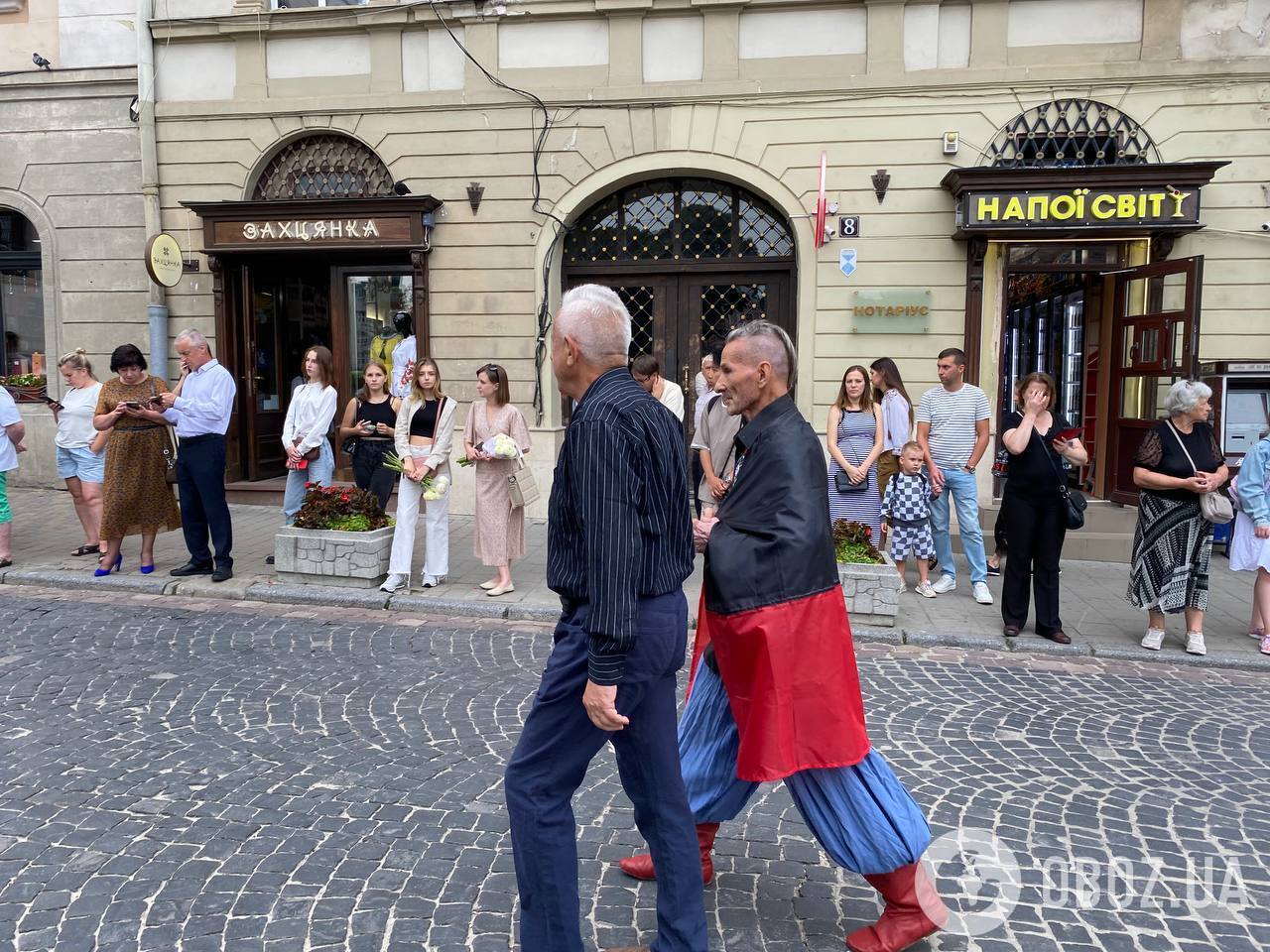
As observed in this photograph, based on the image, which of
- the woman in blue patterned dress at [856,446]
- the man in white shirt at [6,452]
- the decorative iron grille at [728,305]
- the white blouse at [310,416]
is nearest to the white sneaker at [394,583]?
the white blouse at [310,416]

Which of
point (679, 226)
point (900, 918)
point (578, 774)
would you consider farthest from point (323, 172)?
point (900, 918)

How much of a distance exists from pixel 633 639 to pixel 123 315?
11.9 metres

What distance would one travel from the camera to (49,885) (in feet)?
10.3

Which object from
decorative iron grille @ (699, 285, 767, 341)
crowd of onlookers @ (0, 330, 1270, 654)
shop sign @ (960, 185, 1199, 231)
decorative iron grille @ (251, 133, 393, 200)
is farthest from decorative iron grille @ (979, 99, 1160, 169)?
decorative iron grille @ (251, 133, 393, 200)

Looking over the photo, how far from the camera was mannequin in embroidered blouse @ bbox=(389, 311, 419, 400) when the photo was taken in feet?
37.8

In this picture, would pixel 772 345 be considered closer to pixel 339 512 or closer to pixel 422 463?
pixel 422 463

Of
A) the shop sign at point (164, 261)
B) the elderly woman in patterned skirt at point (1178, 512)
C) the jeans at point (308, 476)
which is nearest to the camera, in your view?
the elderly woman in patterned skirt at point (1178, 512)

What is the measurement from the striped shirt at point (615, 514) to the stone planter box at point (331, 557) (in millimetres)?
5343

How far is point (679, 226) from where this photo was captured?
443 inches

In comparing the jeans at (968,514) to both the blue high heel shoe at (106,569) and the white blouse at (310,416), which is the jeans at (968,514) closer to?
the white blouse at (310,416)

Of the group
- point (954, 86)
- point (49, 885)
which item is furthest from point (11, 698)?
point (954, 86)

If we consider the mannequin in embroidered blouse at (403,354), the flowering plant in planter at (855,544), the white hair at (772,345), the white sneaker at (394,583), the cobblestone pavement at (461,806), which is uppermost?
the mannequin in embroidered blouse at (403,354)

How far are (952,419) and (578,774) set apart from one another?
19.5 ft

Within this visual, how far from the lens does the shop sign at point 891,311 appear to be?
1012cm
